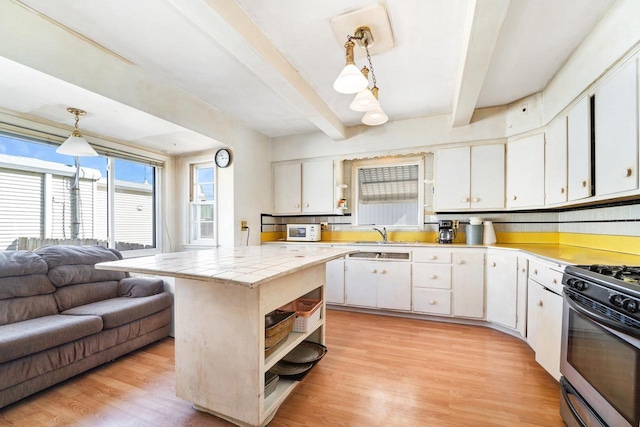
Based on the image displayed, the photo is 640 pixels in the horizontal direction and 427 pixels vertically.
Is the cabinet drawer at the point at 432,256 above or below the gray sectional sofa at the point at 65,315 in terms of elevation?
above

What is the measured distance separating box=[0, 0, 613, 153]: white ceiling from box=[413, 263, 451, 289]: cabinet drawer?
5.70 feet

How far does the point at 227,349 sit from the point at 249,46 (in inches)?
75.7

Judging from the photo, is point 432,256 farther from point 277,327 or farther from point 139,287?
A: point 139,287

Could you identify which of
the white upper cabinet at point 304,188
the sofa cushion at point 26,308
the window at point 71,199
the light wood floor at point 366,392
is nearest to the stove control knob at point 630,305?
the light wood floor at point 366,392

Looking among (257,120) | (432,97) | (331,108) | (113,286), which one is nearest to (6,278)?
(113,286)

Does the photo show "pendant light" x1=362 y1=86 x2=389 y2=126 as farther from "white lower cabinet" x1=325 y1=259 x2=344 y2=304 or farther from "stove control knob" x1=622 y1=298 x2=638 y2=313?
"white lower cabinet" x1=325 y1=259 x2=344 y2=304

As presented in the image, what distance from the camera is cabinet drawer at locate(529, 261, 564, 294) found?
73.9 inches

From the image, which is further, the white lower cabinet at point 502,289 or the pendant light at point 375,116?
the white lower cabinet at point 502,289

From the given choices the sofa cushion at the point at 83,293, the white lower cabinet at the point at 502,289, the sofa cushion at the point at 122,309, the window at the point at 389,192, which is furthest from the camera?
the window at the point at 389,192

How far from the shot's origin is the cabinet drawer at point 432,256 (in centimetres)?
318

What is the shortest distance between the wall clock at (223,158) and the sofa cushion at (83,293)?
1.79 meters

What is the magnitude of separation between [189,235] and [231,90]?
7.20 ft

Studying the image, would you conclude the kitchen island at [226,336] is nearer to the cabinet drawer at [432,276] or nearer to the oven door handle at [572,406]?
the oven door handle at [572,406]

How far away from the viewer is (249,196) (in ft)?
12.8
